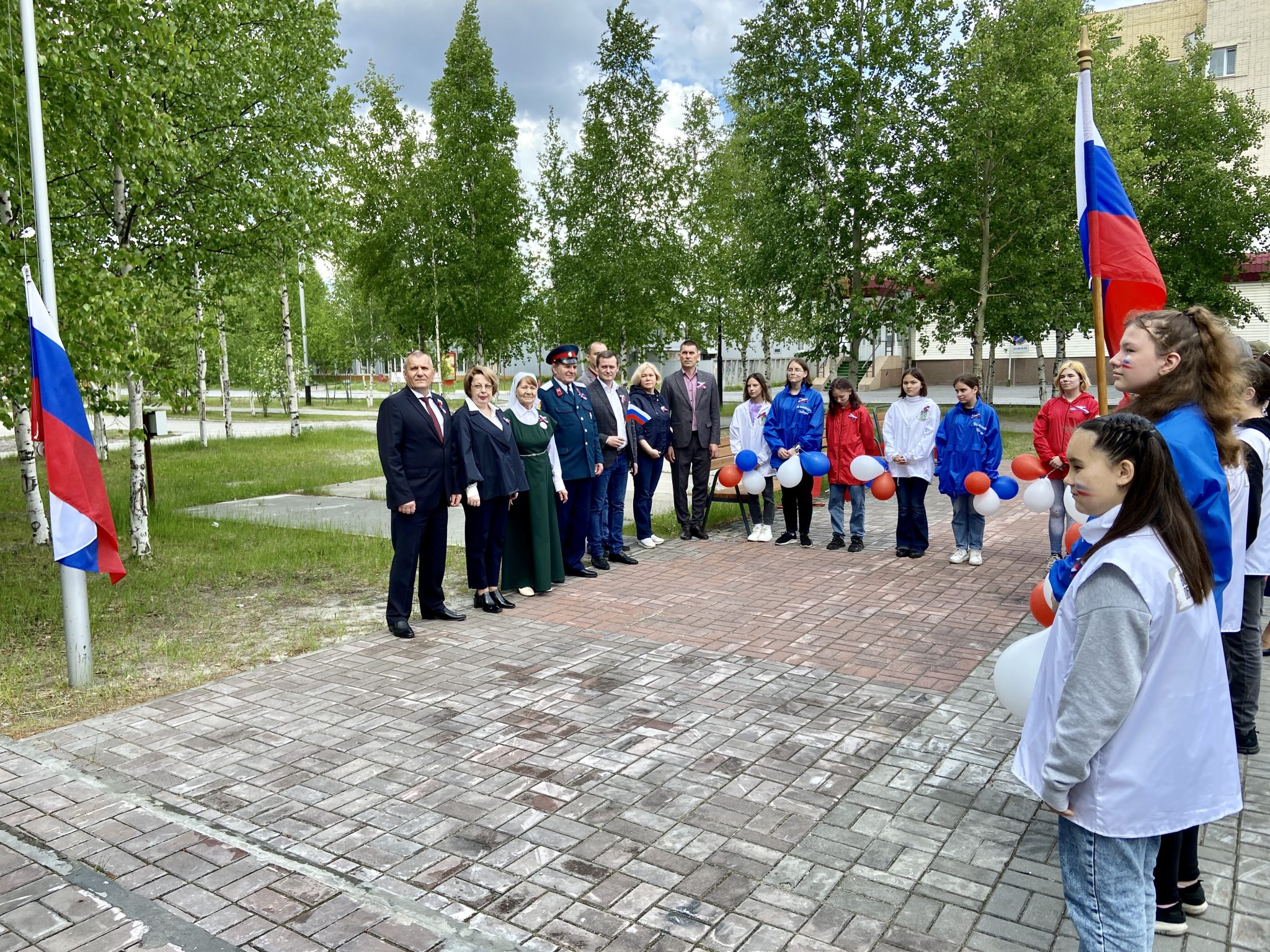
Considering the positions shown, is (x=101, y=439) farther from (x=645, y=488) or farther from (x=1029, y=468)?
(x=1029, y=468)

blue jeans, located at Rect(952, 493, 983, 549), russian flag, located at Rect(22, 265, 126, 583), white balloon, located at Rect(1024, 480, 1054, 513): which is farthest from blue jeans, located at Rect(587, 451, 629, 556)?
russian flag, located at Rect(22, 265, 126, 583)

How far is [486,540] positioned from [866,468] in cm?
413

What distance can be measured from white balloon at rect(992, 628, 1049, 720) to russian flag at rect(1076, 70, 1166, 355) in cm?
261

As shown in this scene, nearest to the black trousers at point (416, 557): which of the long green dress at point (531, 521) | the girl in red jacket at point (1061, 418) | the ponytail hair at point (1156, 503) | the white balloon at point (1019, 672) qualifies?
the long green dress at point (531, 521)

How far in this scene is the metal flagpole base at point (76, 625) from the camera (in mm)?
5730

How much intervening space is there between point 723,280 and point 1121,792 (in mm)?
28081

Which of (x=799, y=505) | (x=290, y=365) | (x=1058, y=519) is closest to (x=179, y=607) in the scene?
(x=799, y=505)

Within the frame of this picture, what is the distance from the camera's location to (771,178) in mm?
23031

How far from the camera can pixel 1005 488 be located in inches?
346

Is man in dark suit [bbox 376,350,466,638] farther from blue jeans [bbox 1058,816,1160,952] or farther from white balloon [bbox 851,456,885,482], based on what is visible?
blue jeans [bbox 1058,816,1160,952]

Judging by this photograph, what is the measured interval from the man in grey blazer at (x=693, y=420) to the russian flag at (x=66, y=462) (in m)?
6.10

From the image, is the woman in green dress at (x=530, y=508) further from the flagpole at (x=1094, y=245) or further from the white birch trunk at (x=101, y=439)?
the white birch trunk at (x=101, y=439)

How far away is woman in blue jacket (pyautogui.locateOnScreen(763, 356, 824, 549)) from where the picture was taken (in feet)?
33.1

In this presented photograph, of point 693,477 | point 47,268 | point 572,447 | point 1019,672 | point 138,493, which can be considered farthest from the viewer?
point 693,477
